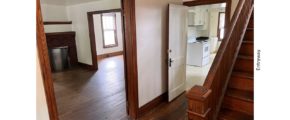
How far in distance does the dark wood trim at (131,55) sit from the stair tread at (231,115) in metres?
1.23

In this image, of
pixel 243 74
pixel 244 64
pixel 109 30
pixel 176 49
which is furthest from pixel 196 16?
pixel 243 74

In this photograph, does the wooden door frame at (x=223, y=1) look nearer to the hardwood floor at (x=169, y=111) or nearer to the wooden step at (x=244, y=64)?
the wooden step at (x=244, y=64)

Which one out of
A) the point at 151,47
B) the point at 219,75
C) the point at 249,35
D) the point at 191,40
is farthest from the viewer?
the point at 191,40

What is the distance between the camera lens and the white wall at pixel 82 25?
16.8 feet

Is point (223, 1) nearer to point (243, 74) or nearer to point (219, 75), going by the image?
A: point (243, 74)

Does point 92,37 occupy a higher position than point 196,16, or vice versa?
point 196,16

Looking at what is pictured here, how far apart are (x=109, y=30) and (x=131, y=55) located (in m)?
5.57

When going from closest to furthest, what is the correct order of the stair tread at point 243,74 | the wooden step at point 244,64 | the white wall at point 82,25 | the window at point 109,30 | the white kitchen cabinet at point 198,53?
the stair tread at point 243,74 < the wooden step at point 244,64 < the white wall at point 82,25 < the white kitchen cabinet at point 198,53 < the window at point 109,30

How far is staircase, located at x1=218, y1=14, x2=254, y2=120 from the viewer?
181 centimetres

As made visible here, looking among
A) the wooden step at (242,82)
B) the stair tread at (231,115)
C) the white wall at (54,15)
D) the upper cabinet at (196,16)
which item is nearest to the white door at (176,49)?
the wooden step at (242,82)

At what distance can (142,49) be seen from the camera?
2678 mm

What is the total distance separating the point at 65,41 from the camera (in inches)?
226
